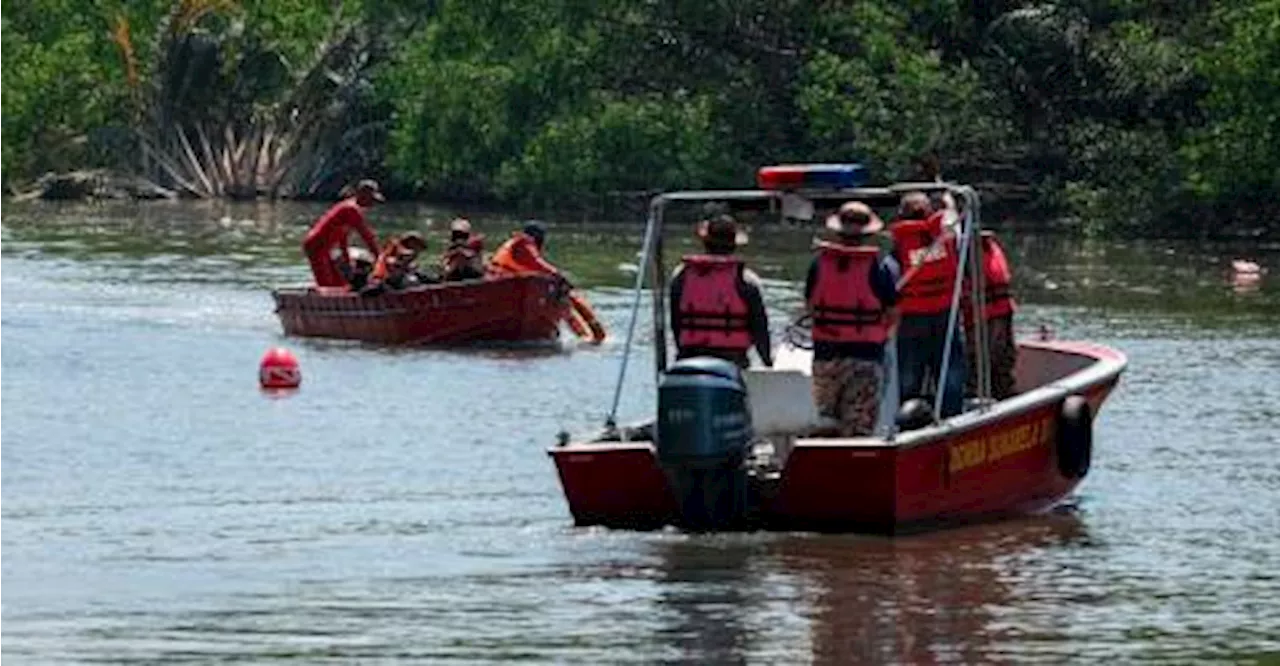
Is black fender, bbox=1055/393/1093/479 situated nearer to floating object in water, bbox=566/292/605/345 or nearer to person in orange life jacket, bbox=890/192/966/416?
person in orange life jacket, bbox=890/192/966/416

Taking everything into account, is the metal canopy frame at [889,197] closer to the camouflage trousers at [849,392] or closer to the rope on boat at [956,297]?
the rope on boat at [956,297]

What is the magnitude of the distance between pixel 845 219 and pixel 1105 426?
700 cm

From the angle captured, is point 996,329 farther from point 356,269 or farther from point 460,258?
point 356,269

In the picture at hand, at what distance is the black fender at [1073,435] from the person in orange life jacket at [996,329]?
63cm

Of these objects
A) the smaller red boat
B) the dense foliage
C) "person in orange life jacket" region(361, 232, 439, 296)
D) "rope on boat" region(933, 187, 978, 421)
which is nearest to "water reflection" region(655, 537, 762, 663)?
"rope on boat" region(933, 187, 978, 421)

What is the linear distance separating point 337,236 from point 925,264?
Answer: 14.3m

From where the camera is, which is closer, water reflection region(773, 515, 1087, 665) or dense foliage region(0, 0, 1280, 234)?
water reflection region(773, 515, 1087, 665)

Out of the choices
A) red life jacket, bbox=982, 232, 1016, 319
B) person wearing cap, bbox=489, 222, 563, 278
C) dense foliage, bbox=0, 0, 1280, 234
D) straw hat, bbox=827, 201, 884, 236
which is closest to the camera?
straw hat, bbox=827, 201, 884, 236

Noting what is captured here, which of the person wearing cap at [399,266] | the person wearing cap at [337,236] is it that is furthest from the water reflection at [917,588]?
the person wearing cap at [337,236]

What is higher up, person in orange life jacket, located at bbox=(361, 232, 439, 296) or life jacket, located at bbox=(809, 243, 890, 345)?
life jacket, located at bbox=(809, 243, 890, 345)

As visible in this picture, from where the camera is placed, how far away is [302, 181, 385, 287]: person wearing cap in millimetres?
33406

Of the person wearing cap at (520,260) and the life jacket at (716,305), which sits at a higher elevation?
the life jacket at (716,305)

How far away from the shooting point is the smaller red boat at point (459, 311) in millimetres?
32688

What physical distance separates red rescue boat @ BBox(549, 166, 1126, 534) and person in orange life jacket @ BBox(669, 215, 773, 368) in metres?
0.20
